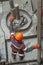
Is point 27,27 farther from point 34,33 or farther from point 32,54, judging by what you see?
point 32,54

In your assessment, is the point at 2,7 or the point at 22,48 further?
the point at 2,7

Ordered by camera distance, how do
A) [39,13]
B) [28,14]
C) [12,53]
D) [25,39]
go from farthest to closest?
[28,14], [25,39], [12,53], [39,13]

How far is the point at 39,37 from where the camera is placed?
1531mm

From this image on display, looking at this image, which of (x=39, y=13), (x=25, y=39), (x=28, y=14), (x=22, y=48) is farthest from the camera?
(x=28, y=14)

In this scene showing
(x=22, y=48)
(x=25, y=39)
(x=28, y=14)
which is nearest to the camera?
(x=22, y=48)

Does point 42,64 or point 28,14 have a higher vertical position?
point 28,14

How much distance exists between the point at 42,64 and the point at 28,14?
0.44 metres

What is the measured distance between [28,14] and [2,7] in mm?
227

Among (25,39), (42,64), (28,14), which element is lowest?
(42,64)

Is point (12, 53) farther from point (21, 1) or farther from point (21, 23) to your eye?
point (21, 1)

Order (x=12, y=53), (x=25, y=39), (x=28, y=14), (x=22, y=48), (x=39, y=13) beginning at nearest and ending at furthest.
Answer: (x=39, y=13) < (x=22, y=48) < (x=12, y=53) < (x=25, y=39) < (x=28, y=14)

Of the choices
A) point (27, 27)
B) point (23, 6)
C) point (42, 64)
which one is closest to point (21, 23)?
point (27, 27)

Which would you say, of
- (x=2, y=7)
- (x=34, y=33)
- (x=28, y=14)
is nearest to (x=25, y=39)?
(x=34, y=33)

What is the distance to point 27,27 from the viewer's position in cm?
187
